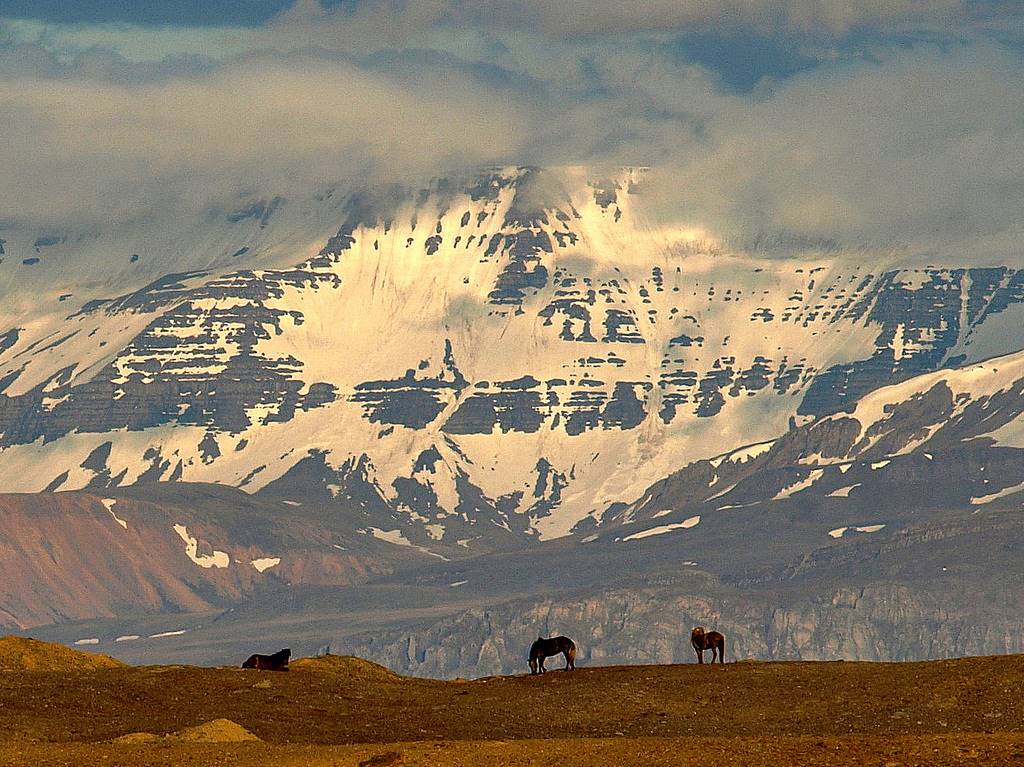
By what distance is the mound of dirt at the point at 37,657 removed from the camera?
93.2 meters

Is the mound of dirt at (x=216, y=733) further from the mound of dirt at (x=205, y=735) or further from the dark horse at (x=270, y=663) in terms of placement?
the dark horse at (x=270, y=663)

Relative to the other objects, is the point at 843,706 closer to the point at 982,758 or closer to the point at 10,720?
the point at 982,758

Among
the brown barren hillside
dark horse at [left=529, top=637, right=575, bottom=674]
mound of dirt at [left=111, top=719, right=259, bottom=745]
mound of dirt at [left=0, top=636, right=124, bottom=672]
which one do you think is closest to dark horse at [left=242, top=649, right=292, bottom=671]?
the brown barren hillside

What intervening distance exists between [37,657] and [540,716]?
25288mm

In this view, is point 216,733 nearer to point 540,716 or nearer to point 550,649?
point 540,716

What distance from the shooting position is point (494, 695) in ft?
266

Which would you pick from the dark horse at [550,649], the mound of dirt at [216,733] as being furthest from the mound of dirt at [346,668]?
the mound of dirt at [216,733]

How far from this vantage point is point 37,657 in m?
94.4

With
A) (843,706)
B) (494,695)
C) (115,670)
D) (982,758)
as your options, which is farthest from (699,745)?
(115,670)

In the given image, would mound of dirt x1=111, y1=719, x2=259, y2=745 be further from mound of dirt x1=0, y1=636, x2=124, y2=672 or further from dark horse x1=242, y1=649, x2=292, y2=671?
mound of dirt x1=0, y1=636, x2=124, y2=672

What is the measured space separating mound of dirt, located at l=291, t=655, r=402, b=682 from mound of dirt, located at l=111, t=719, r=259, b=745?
18.8 meters

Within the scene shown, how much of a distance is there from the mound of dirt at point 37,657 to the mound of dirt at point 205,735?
22.3 m

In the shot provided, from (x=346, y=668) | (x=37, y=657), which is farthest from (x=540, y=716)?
(x=37, y=657)

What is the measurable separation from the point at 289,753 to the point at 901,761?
1455cm
